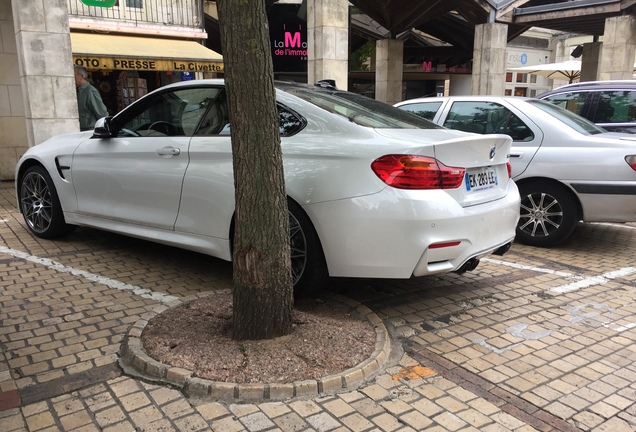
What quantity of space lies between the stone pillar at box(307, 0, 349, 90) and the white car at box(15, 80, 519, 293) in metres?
7.16

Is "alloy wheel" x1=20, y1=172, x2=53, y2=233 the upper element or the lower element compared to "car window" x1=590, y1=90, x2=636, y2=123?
lower

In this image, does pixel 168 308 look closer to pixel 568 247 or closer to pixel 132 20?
pixel 568 247

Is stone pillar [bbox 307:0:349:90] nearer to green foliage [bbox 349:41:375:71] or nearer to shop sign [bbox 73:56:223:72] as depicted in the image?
shop sign [bbox 73:56:223:72]

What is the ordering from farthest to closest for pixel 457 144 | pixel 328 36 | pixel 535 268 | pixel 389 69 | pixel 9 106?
pixel 389 69 < pixel 328 36 < pixel 9 106 < pixel 535 268 < pixel 457 144

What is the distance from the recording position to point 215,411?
2.77m

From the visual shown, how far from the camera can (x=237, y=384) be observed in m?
2.90

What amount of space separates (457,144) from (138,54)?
381 inches

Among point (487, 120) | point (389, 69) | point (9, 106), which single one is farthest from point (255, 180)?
point (389, 69)

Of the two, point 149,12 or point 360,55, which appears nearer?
point 149,12

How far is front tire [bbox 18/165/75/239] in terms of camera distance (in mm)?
5711

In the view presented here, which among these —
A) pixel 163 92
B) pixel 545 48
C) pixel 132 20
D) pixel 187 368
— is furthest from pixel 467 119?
pixel 545 48

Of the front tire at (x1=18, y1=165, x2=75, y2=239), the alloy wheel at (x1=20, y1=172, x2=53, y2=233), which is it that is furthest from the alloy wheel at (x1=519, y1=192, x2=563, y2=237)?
the alloy wheel at (x1=20, y1=172, x2=53, y2=233)

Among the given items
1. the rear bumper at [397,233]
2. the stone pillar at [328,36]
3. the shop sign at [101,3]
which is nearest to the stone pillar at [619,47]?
the stone pillar at [328,36]

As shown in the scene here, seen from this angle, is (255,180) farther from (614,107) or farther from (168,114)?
(614,107)
